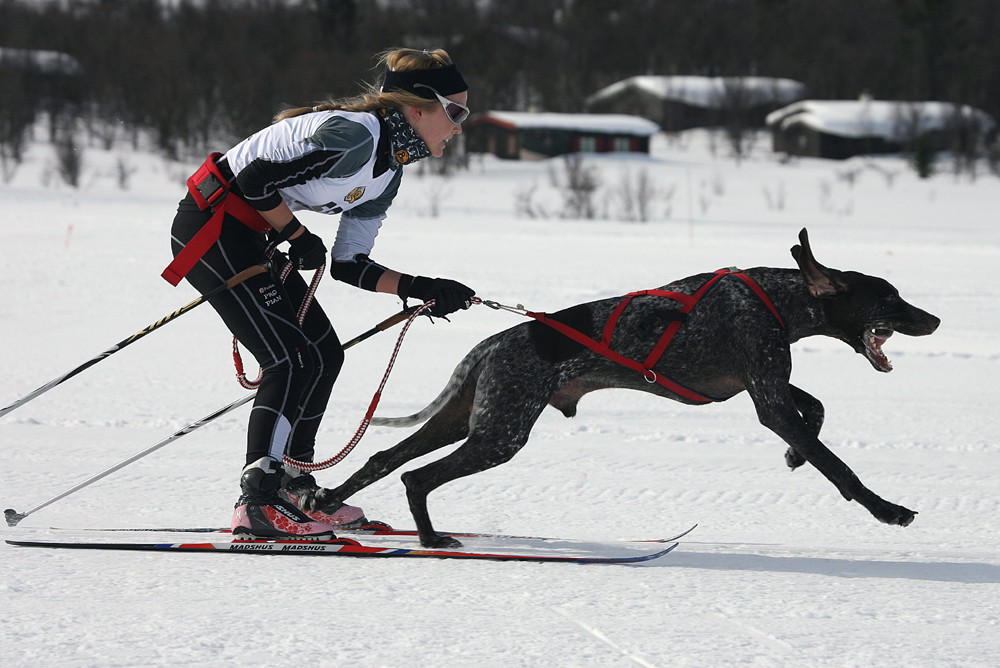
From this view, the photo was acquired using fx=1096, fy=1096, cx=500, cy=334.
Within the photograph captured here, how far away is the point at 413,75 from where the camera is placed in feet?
12.2

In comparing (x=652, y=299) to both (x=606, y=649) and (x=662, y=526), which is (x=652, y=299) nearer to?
(x=662, y=526)

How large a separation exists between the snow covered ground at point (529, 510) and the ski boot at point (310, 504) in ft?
1.00

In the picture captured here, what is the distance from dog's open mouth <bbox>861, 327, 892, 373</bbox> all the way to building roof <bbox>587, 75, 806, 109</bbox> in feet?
194

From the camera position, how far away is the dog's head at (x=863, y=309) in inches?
149

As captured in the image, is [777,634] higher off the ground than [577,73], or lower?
lower

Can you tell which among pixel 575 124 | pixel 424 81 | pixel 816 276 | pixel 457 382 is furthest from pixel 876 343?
pixel 575 124

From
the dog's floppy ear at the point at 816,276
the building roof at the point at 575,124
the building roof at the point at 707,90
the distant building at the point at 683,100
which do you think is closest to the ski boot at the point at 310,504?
the dog's floppy ear at the point at 816,276

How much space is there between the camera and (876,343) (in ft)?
12.7

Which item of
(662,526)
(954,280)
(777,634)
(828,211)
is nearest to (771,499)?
(662,526)

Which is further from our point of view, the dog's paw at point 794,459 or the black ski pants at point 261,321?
the dog's paw at point 794,459

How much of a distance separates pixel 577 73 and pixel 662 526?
6664 cm

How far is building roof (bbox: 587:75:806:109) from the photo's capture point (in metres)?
62.2

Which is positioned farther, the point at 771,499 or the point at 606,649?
the point at 771,499

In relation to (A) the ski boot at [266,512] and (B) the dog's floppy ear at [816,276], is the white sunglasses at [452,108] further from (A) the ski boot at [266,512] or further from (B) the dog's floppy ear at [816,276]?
(A) the ski boot at [266,512]
